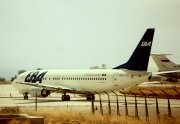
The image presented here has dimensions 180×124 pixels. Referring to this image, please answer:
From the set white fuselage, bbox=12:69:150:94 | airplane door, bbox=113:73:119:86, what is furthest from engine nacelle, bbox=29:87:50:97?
airplane door, bbox=113:73:119:86

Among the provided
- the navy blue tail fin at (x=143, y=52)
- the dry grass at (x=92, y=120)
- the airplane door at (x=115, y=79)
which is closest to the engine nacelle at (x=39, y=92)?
the airplane door at (x=115, y=79)

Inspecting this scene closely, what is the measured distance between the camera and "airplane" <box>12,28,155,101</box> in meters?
33.2

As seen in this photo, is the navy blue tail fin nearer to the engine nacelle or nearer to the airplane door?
the airplane door

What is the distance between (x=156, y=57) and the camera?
210 feet

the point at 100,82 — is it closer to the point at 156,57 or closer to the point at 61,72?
the point at 61,72

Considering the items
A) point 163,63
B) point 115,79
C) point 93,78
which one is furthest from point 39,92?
point 163,63

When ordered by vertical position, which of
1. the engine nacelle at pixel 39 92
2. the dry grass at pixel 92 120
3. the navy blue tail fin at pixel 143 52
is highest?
the navy blue tail fin at pixel 143 52

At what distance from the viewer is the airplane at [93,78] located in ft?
109

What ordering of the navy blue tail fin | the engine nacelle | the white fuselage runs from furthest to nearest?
the engine nacelle
the white fuselage
the navy blue tail fin

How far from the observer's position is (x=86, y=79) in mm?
38156

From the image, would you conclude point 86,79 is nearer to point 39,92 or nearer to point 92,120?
point 39,92

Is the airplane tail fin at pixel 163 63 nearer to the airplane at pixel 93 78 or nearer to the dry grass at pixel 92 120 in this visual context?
the airplane at pixel 93 78

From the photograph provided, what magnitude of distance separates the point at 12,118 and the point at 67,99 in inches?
887

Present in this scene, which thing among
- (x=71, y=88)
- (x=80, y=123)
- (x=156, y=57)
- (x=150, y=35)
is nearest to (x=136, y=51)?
(x=150, y=35)
